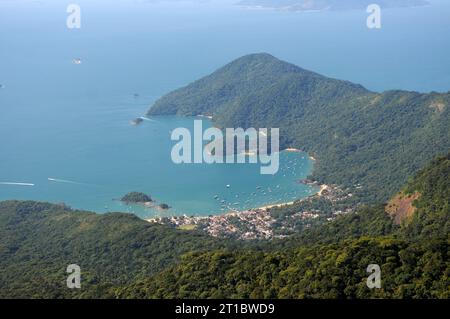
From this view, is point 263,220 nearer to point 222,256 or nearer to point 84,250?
point 84,250

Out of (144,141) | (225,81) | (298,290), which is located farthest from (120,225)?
(225,81)

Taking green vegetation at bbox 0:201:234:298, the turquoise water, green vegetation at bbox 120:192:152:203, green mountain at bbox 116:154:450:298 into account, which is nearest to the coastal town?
the turquoise water

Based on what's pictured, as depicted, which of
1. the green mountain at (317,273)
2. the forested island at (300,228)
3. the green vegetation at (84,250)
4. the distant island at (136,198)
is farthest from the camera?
the distant island at (136,198)

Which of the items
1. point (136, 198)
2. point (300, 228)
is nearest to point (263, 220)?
point (300, 228)

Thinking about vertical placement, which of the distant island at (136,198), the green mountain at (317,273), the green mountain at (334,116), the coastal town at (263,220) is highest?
the green mountain at (334,116)

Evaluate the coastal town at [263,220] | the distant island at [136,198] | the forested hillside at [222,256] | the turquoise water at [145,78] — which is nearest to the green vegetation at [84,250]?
the forested hillside at [222,256]

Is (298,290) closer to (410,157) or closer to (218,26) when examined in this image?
(410,157)

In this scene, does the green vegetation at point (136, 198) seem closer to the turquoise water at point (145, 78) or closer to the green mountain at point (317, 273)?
the turquoise water at point (145, 78)

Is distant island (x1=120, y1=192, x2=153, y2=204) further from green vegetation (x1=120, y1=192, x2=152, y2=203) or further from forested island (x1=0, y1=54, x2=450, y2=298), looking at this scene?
forested island (x1=0, y1=54, x2=450, y2=298)

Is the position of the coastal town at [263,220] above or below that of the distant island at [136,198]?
below
